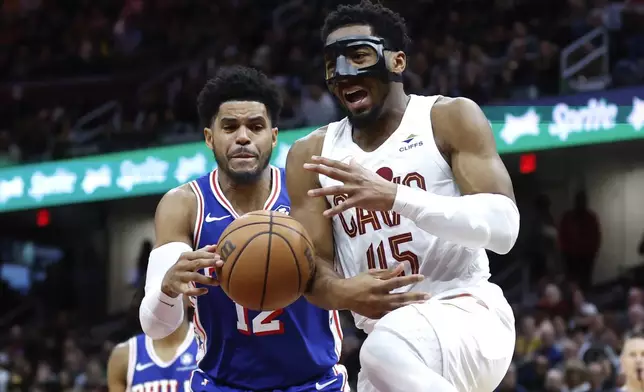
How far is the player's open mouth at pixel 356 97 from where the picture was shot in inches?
173

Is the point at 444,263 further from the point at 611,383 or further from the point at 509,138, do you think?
the point at 509,138

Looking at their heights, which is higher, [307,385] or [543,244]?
[543,244]

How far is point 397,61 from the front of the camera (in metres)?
4.49

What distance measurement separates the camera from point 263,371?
17.2 ft

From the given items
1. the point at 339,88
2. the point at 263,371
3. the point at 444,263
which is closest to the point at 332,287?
the point at 444,263

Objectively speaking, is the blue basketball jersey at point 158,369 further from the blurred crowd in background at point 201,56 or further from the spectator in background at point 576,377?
the blurred crowd in background at point 201,56

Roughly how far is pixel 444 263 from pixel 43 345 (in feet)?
37.0

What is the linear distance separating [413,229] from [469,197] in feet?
1.18

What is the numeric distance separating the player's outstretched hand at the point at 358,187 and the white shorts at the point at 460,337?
438mm

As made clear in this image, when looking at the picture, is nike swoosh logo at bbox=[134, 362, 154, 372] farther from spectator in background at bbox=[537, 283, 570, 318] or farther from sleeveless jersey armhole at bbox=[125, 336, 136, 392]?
spectator in background at bbox=[537, 283, 570, 318]

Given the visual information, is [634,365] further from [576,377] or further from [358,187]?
[358,187]

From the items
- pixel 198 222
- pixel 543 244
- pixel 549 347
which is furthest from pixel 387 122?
pixel 543 244

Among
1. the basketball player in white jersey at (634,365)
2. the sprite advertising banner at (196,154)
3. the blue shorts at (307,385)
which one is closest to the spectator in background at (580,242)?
the sprite advertising banner at (196,154)

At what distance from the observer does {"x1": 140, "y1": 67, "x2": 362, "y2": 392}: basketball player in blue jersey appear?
17.2ft
